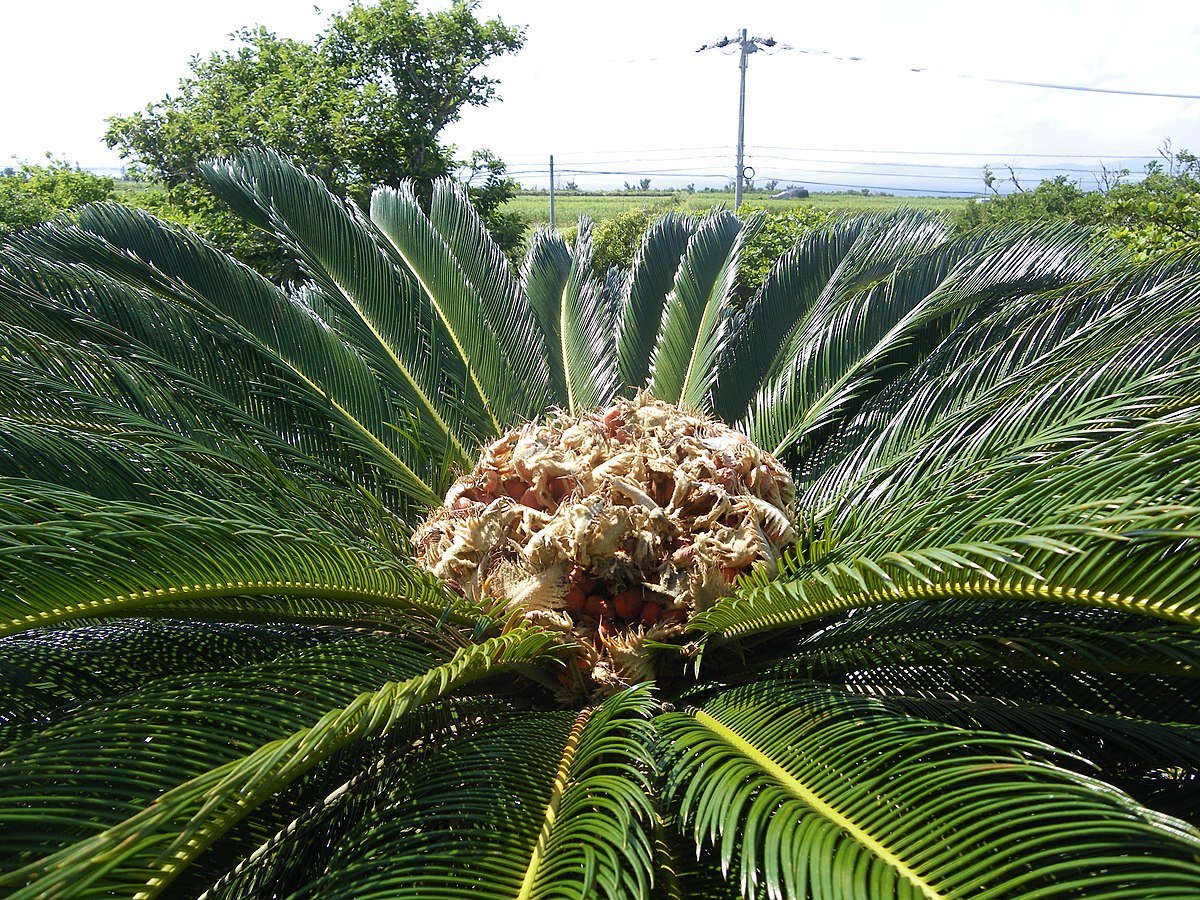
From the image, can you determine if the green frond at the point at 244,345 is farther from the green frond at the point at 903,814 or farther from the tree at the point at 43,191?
the tree at the point at 43,191

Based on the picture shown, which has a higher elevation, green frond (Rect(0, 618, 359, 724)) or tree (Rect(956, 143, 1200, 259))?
tree (Rect(956, 143, 1200, 259))

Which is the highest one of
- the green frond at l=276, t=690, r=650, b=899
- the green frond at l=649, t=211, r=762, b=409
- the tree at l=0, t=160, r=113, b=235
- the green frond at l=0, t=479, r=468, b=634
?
the tree at l=0, t=160, r=113, b=235

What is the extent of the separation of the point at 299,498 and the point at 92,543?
862 mm

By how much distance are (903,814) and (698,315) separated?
98.6 inches

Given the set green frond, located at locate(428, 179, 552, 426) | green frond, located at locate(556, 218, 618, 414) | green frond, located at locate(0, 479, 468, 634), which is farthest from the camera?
green frond, located at locate(556, 218, 618, 414)

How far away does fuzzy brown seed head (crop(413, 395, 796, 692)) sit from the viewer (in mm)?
2148

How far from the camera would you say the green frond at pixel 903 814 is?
108 cm

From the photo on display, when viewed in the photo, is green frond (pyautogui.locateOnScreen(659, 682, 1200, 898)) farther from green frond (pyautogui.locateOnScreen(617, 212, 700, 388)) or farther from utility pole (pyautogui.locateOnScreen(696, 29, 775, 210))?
utility pole (pyautogui.locateOnScreen(696, 29, 775, 210))

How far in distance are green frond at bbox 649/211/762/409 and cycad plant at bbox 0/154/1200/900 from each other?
3cm

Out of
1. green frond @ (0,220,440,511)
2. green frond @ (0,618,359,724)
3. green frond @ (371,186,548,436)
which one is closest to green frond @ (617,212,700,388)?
green frond @ (371,186,548,436)

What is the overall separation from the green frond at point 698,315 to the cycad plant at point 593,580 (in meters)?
0.03

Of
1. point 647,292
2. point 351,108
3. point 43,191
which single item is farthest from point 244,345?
point 43,191

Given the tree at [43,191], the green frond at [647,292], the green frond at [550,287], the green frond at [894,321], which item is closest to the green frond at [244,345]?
the green frond at [550,287]

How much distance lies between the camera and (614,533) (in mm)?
2162
